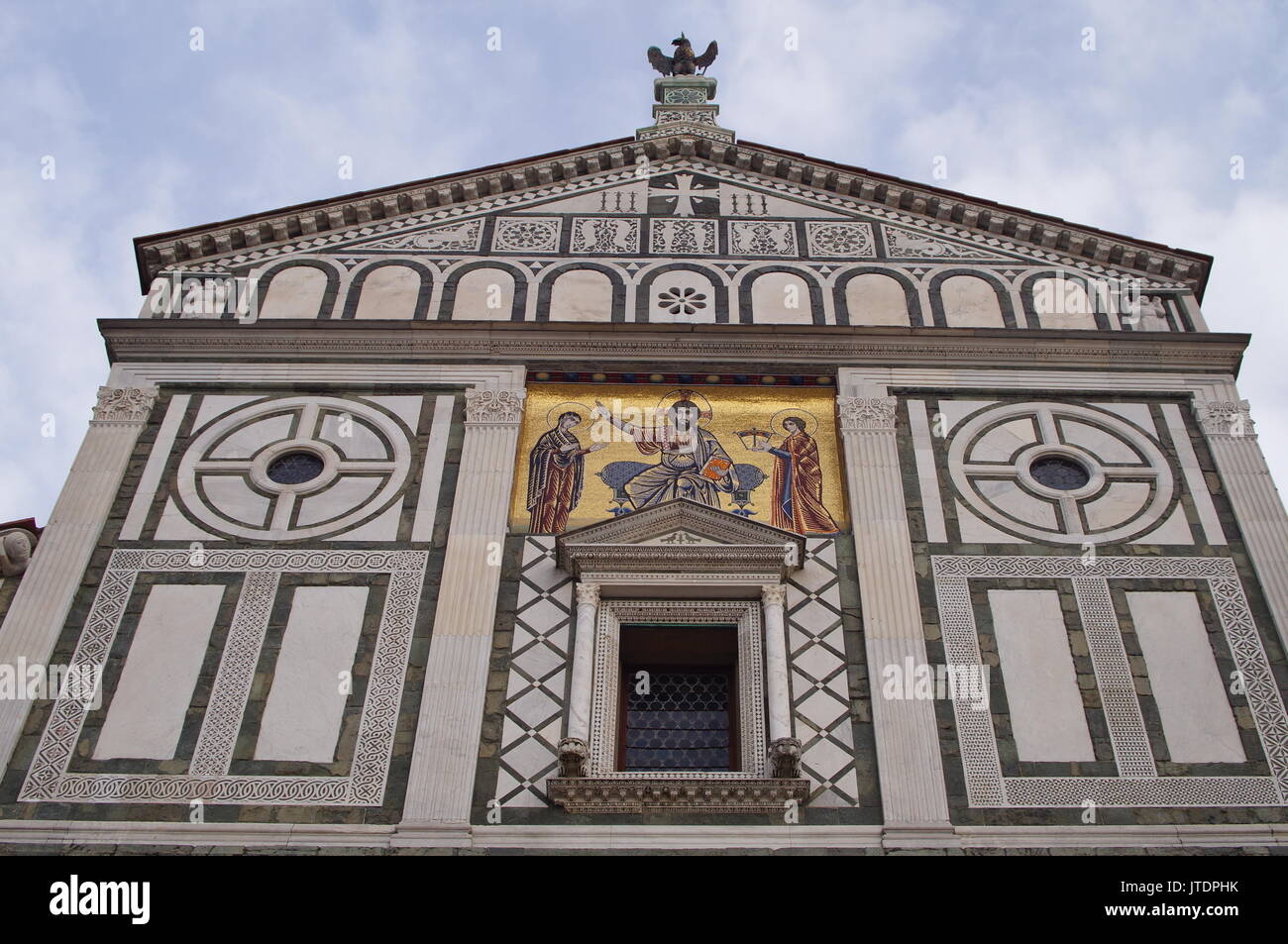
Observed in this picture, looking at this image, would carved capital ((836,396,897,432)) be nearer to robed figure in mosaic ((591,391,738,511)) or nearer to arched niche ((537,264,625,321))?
robed figure in mosaic ((591,391,738,511))

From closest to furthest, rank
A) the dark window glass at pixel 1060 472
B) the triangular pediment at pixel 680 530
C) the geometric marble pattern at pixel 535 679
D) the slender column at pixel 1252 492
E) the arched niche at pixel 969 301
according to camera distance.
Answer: the geometric marble pattern at pixel 535 679 < the slender column at pixel 1252 492 < the triangular pediment at pixel 680 530 < the dark window glass at pixel 1060 472 < the arched niche at pixel 969 301

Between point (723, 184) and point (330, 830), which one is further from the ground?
point (723, 184)

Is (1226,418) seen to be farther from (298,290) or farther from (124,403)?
(124,403)

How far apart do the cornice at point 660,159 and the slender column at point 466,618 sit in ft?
9.85

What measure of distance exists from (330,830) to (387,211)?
7.16 meters

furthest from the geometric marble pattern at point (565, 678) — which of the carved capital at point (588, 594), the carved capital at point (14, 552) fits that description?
the carved capital at point (14, 552)

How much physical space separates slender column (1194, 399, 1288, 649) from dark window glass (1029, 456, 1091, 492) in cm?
111

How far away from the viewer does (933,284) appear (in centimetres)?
1464

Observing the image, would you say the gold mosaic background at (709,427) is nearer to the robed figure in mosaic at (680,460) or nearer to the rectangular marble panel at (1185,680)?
the robed figure in mosaic at (680,460)

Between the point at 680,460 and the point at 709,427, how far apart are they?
0.54m

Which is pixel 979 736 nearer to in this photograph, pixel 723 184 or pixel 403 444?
pixel 403 444

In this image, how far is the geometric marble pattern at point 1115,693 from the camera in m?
10.4

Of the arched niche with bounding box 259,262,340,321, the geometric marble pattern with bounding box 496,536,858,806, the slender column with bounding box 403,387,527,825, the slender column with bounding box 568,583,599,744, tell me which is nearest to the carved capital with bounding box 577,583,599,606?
the slender column with bounding box 568,583,599,744
